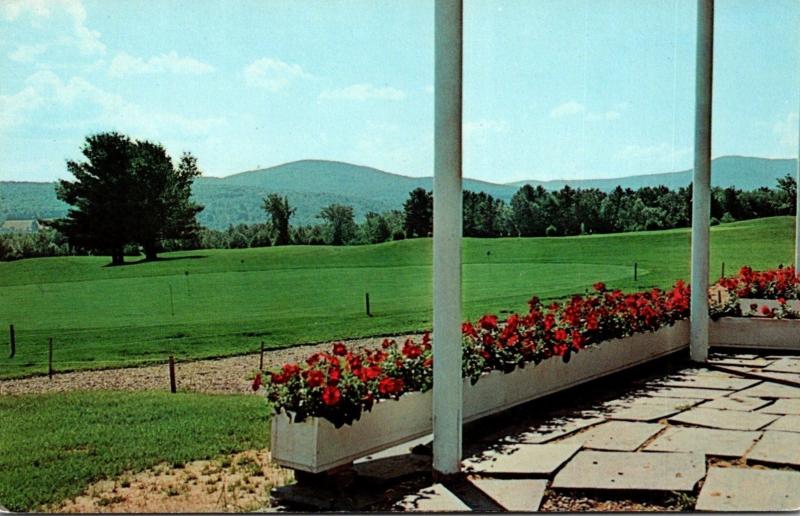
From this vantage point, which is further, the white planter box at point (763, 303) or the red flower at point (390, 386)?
the white planter box at point (763, 303)

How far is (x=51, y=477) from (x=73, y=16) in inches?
151

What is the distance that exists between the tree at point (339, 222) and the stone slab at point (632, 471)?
10535 mm

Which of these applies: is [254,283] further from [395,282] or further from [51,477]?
[51,477]

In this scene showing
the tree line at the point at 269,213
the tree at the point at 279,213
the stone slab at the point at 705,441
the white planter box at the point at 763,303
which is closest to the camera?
the stone slab at the point at 705,441

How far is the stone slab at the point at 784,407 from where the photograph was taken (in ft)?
15.7

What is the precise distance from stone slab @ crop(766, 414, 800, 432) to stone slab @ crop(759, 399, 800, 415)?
0.10m

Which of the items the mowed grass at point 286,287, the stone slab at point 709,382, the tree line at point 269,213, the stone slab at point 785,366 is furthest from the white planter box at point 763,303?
the tree line at point 269,213

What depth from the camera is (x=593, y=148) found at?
15273 millimetres

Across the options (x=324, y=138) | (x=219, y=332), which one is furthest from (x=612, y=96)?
(x=219, y=332)

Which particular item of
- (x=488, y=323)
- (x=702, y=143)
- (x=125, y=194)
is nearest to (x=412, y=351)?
(x=488, y=323)

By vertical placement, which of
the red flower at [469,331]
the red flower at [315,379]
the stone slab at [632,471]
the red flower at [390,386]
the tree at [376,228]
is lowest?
the stone slab at [632,471]

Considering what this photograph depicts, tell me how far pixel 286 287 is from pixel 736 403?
1217cm

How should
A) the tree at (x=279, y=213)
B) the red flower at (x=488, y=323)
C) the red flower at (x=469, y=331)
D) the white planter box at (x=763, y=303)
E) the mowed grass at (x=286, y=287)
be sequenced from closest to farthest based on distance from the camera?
the red flower at (x=469, y=331)
the red flower at (x=488, y=323)
the white planter box at (x=763, y=303)
the mowed grass at (x=286, y=287)
the tree at (x=279, y=213)

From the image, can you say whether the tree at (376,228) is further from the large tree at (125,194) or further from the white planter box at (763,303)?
the white planter box at (763,303)
